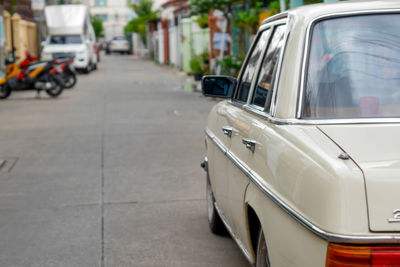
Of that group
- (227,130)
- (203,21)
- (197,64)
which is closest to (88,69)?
(203,21)

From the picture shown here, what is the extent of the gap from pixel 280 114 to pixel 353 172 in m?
0.95

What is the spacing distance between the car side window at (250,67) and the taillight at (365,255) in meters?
2.08

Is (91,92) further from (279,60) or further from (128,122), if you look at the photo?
(279,60)

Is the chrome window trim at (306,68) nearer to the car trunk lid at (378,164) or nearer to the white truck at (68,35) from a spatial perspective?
the car trunk lid at (378,164)

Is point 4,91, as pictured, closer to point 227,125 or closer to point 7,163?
point 7,163

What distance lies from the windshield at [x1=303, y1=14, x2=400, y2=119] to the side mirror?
169cm

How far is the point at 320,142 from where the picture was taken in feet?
9.95

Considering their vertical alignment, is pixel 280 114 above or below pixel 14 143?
above

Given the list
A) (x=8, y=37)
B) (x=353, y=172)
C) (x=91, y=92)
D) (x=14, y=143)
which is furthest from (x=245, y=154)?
(x=8, y=37)

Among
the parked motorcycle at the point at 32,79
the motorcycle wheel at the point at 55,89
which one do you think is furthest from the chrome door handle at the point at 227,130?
the motorcycle wheel at the point at 55,89

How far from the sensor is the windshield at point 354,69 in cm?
342

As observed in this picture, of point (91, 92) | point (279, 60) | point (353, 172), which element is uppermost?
point (279, 60)

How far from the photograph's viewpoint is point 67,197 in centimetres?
762

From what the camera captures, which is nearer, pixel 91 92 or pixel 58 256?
pixel 58 256
